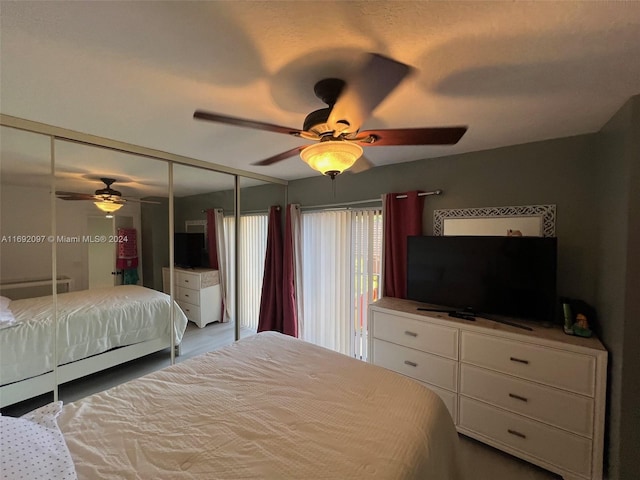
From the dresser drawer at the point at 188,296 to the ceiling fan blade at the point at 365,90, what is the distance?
242 cm

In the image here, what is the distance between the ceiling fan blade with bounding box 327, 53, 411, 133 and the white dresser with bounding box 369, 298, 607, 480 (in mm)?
1717

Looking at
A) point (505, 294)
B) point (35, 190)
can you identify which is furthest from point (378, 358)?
point (35, 190)

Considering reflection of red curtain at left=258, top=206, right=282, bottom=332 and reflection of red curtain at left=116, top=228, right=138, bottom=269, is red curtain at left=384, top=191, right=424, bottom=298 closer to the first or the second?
reflection of red curtain at left=258, top=206, right=282, bottom=332

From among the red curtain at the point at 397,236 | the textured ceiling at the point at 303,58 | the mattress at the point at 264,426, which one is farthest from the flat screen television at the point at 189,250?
the red curtain at the point at 397,236

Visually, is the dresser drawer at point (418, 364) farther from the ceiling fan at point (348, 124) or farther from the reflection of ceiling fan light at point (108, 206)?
the reflection of ceiling fan light at point (108, 206)

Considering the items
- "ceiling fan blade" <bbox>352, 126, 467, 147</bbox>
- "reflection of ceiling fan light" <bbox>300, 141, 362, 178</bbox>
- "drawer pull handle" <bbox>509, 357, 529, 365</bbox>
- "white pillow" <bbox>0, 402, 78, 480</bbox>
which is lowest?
"drawer pull handle" <bbox>509, 357, 529, 365</bbox>

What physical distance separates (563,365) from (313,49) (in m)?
2.33

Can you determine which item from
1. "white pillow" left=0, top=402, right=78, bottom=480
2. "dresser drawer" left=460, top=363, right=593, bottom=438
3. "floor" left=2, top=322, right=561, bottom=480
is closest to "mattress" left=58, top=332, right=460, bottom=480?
Result: "white pillow" left=0, top=402, right=78, bottom=480

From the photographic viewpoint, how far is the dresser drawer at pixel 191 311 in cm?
274

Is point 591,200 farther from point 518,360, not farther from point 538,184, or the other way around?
point 518,360

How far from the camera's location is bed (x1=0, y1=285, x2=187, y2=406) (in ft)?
6.23

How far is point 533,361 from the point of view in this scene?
1716 millimetres

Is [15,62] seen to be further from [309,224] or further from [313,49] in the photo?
[309,224]

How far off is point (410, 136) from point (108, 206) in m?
2.51
